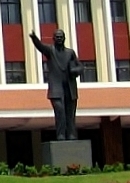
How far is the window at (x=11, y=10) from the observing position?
33062mm

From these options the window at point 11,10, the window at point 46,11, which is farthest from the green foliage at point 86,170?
the window at point 46,11

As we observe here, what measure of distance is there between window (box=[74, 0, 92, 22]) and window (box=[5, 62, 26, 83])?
10.4 ft

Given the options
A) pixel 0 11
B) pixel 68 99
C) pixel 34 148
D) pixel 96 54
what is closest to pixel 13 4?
pixel 0 11

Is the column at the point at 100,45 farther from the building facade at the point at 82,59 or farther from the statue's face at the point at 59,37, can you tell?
the statue's face at the point at 59,37

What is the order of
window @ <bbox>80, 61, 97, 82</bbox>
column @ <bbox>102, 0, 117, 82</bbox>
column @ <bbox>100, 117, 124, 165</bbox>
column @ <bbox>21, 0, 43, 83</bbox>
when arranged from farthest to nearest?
window @ <bbox>80, 61, 97, 82</bbox>
column @ <bbox>102, 0, 117, 82</bbox>
column @ <bbox>21, 0, 43, 83</bbox>
column @ <bbox>100, 117, 124, 165</bbox>

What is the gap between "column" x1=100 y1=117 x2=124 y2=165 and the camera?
31234 mm

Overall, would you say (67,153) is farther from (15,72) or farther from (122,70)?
(122,70)

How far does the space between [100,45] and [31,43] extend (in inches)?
111

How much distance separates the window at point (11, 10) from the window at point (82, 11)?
2402mm

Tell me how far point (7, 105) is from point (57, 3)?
19.3 feet

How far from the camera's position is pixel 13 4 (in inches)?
1304

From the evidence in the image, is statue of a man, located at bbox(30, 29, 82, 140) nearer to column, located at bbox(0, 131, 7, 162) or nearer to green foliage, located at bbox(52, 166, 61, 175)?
green foliage, located at bbox(52, 166, 61, 175)

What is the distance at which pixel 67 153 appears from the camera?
16.0 metres

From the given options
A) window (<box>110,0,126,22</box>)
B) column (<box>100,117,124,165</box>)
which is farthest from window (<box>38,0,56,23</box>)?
column (<box>100,117,124,165</box>)
